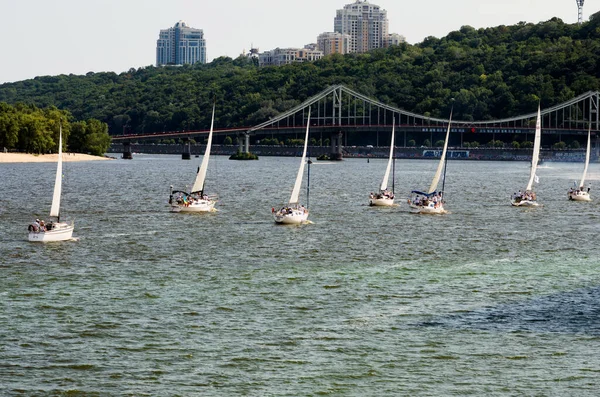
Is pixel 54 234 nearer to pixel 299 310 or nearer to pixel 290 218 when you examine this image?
pixel 290 218

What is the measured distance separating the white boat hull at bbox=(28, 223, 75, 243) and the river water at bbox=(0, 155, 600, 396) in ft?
3.39

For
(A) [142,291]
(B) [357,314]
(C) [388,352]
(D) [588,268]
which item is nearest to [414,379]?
(C) [388,352]

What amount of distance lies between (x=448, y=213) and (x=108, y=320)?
56996mm

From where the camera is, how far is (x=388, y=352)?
36.8m

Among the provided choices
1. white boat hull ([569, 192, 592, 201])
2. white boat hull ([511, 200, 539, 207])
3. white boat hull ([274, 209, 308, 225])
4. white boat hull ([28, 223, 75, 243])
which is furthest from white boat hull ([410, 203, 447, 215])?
white boat hull ([28, 223, 75, 243])

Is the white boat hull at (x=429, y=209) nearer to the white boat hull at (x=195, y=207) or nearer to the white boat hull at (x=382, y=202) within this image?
the white boat hull at (x=382, y=202)

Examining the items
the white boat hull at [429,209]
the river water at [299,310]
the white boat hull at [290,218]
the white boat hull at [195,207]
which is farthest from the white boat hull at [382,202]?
the white boat hull at [290,218]

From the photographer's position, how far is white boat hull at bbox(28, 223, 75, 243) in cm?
6300

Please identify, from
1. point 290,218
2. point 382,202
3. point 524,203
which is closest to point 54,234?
point 290,218

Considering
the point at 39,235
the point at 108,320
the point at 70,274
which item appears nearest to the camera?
the point at 108,320

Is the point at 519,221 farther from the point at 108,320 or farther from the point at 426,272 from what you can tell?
the point at 108,320

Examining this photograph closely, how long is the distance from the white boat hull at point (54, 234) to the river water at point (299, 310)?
3.39ft

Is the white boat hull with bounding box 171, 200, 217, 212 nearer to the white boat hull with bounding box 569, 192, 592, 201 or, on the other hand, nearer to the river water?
the river water

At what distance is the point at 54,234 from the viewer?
63406 millimetres
